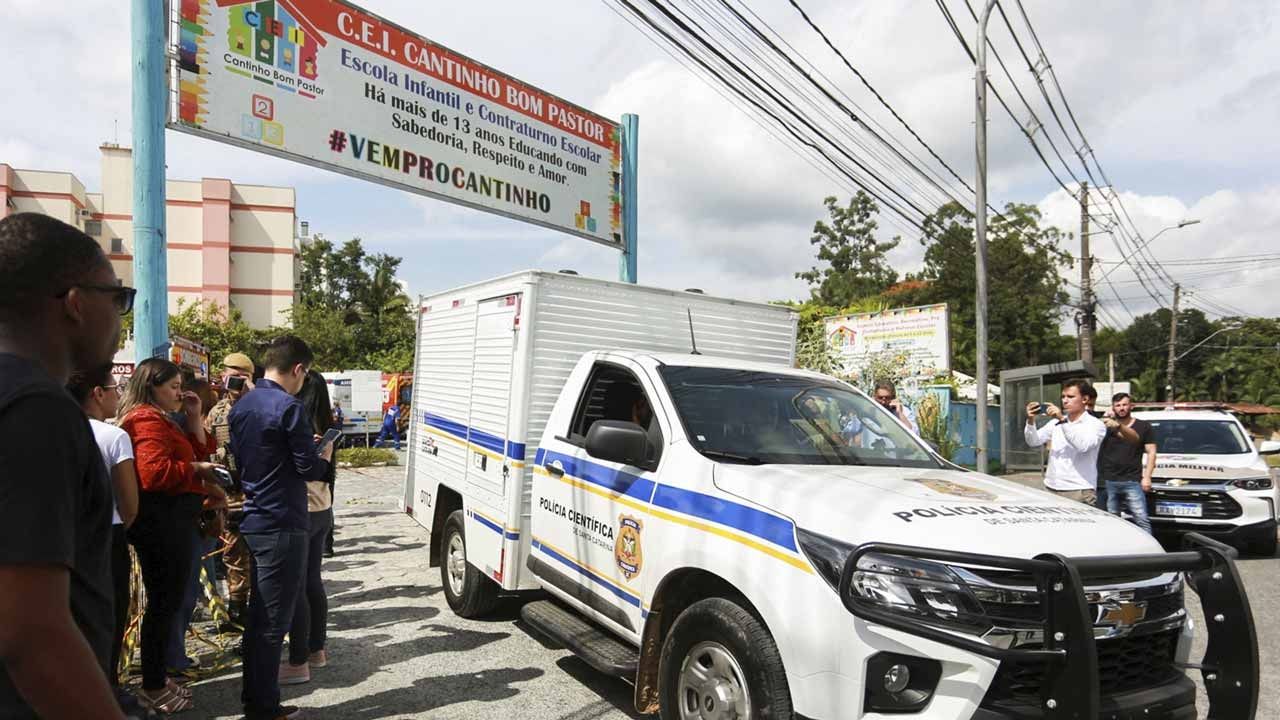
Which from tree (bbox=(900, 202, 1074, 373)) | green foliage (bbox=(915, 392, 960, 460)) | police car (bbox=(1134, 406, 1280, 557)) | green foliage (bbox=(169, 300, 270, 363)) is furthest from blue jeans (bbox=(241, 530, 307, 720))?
tree (bbox=(900, 202, 1074, 373))

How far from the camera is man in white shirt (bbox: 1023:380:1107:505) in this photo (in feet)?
23.9

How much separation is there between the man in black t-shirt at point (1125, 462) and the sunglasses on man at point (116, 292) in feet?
Answer: 26.3

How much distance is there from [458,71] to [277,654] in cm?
678

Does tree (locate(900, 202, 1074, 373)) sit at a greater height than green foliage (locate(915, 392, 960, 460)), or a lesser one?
greater

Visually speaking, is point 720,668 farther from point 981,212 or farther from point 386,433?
point 386,433

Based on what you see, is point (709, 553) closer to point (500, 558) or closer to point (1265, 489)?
point (500, 558)

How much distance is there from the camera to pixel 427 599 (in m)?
6.92

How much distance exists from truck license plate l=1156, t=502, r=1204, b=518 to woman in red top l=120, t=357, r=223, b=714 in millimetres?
9371

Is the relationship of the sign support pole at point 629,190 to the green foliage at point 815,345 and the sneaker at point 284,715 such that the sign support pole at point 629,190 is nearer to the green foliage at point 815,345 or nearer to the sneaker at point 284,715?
the green foliage at point 815,345

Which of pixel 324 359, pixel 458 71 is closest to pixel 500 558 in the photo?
pixel 458 71

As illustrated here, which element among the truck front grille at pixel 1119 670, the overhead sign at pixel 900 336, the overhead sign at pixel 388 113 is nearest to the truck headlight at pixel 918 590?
the truck front grille at pixel 1119 670

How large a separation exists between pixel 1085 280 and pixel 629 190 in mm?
20456

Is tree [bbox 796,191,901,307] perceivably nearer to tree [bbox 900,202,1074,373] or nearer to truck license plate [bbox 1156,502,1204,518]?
tree [bbox 900,202,1074,373]

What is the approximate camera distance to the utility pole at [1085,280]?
→ 82.6 feet
